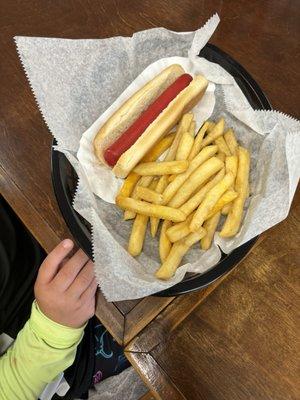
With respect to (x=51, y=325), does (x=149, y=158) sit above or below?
above

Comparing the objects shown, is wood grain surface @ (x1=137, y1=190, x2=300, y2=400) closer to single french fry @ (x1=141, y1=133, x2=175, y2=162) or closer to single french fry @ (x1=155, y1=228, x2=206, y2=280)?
single french fry @ (x1=155, y1=228, x2=206, y2=280)

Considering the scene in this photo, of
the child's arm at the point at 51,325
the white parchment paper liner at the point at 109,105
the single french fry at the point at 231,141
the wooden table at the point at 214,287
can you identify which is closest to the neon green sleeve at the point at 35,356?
the child's arm at the point at 51,325

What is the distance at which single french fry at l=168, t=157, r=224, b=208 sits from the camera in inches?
26.7

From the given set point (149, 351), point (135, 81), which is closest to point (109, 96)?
point (135, 81)

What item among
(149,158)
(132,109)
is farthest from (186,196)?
(132,109)

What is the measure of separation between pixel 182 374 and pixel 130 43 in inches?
24.2

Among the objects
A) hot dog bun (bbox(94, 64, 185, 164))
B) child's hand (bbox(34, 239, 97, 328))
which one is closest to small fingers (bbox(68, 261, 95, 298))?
child's hand (bbox(34, 239, 97, 328))

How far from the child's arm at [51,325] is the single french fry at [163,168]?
0.62ft

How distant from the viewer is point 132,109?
797mm

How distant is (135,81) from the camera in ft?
2.71

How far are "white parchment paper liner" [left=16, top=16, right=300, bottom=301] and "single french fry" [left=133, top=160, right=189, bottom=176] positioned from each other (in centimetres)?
9

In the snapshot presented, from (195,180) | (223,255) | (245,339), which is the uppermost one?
(195,180)

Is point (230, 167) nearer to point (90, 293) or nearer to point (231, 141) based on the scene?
point (231, 141)

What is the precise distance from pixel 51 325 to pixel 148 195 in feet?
1.10
